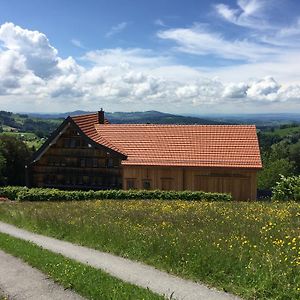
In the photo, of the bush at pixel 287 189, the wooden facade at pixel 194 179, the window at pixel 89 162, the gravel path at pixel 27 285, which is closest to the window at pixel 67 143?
the window at pixel 89 162

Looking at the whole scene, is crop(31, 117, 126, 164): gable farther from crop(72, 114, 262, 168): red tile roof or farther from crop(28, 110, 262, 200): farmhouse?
crop(72, 114, 262, 168): red tile roof

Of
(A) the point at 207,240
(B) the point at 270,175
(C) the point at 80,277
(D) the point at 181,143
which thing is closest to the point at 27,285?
(C) the point at 80,277

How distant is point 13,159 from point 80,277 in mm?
59715

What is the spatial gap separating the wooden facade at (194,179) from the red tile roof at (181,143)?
58 centimetres

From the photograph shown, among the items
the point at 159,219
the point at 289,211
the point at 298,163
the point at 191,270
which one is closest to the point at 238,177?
the point at 289,211

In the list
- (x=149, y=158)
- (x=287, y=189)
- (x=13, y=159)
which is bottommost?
(x=13, y=159)

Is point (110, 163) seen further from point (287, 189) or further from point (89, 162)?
point (287, 189)

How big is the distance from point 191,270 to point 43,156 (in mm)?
32960

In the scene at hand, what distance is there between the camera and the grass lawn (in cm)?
1019

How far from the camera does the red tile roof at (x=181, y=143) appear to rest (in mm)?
38031

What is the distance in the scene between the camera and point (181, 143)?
40.7 m

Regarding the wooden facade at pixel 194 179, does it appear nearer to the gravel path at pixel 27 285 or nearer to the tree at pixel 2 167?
the gravel path at pixel 27 285

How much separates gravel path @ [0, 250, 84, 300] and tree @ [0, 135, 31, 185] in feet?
176

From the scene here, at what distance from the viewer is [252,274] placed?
1029cm
